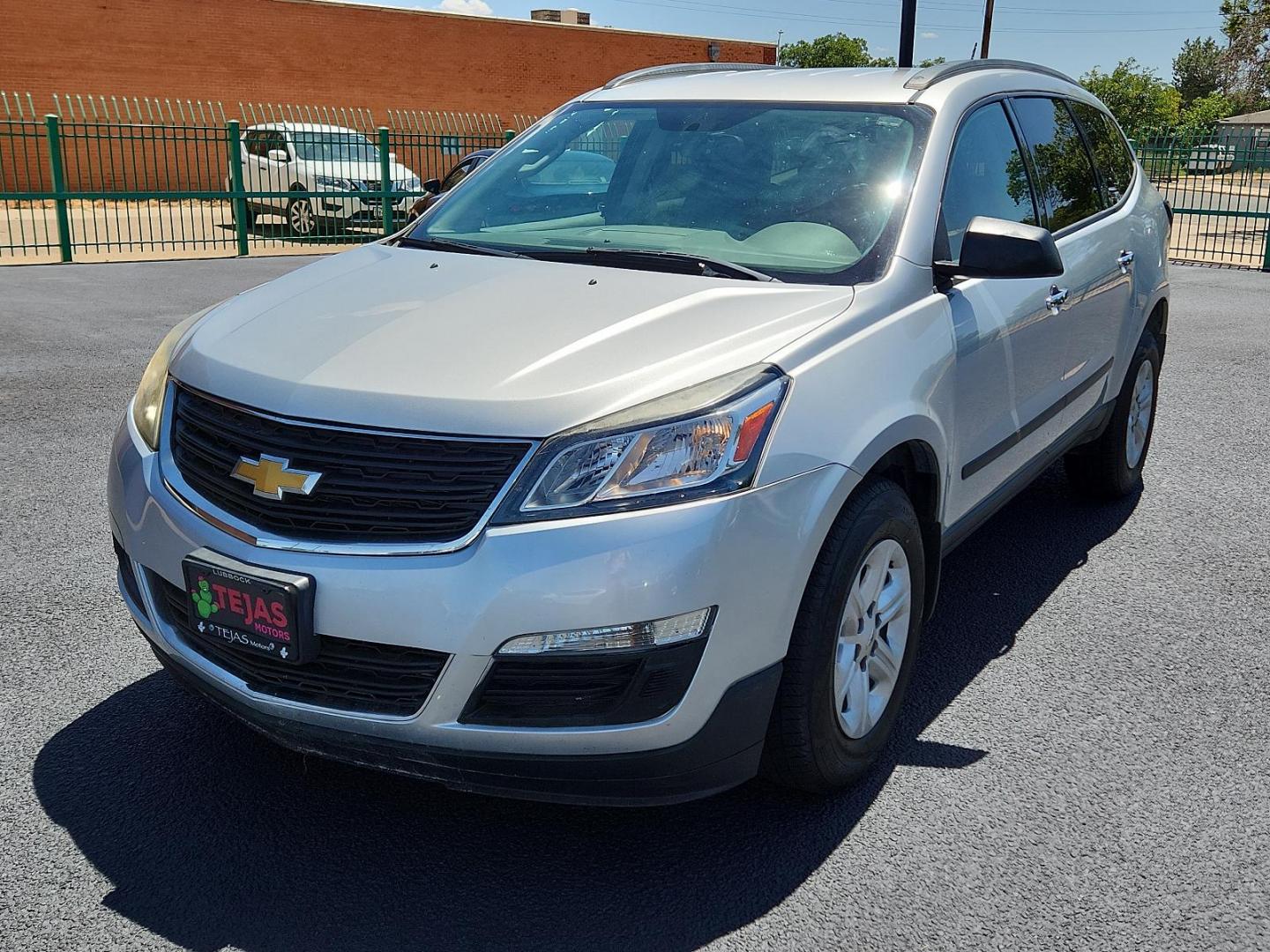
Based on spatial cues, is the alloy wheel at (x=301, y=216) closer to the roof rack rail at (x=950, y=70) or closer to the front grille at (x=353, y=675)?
the roof rack rail at (x=950, y=70)

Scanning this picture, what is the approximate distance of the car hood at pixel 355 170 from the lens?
18.0 m

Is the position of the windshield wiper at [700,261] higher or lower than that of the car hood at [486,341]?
higher

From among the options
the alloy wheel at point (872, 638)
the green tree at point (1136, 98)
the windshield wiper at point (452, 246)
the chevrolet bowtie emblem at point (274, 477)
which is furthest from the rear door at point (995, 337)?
the green tree at point (1136, 98)

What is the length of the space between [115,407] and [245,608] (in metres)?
5.13

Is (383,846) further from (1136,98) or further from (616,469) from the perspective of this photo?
(1136,98)

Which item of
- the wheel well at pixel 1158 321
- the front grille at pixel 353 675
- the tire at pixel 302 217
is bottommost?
the tire at pixel 302 217

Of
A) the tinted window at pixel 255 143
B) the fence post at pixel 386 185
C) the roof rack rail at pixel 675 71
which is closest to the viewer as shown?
the roof rack rail at pixel 675 71

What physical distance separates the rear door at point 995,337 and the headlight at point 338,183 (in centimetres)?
1509

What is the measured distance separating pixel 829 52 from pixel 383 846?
9760 centimetres

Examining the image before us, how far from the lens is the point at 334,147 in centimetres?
1881

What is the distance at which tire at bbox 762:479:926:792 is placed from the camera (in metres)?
2.72

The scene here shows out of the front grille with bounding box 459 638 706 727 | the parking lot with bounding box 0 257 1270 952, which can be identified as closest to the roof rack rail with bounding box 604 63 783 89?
the parking lot with bounding box 0 257 1270 952

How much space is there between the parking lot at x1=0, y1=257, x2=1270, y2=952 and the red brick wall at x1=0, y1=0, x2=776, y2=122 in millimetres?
29763

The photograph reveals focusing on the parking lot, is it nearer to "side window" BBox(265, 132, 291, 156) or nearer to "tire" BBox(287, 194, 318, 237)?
"tire" BBox(287, 194, 318, 237)
